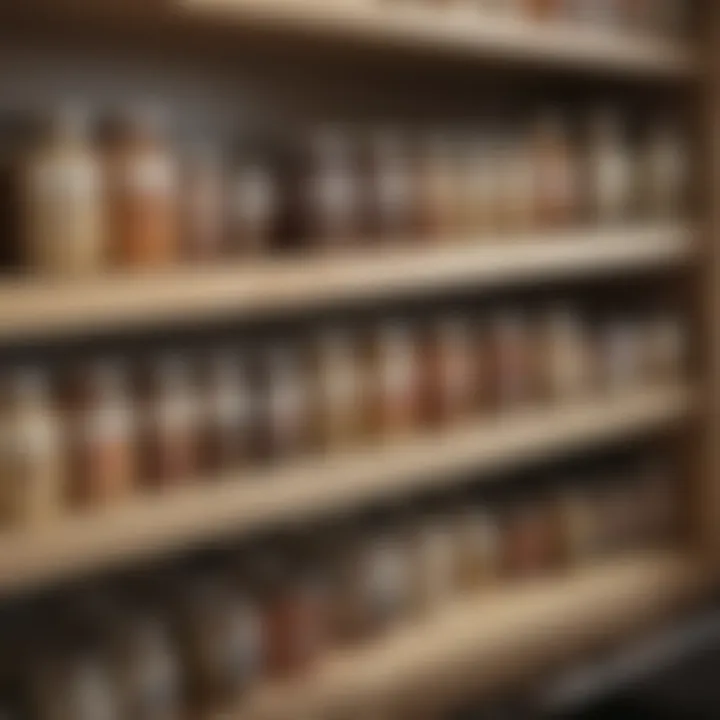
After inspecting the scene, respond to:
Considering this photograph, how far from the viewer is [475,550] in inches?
73.9

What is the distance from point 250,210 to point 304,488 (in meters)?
0.33

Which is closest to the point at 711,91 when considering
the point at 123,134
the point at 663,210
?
the point at 663,210

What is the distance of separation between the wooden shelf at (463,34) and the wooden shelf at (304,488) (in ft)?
1.66

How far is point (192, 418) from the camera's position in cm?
148

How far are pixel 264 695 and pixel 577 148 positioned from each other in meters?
0.97

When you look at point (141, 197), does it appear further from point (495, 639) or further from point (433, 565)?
point (495, 639)

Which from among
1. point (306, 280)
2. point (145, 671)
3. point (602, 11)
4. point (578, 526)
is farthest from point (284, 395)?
point (602, 11)

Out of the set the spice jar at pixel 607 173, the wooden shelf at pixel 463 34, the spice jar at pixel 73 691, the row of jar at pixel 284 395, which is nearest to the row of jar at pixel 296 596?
the spice jar at pixel 73 691

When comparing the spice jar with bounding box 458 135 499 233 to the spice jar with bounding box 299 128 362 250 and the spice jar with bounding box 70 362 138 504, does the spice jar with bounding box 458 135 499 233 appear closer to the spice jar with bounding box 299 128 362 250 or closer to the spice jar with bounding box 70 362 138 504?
the spice jar with bounding box 299 128 362 250

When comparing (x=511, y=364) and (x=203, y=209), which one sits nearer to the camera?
(x=203, y=209)

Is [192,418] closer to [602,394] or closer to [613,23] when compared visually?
[602,394]

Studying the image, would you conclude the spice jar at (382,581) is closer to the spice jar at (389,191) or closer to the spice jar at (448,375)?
the spice jar at (448,375)

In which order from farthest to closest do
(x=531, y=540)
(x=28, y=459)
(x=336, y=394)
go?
(x=531, y=540) → (x=336, y=394) → (x=28, y=459)

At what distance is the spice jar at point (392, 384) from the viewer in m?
1.69
